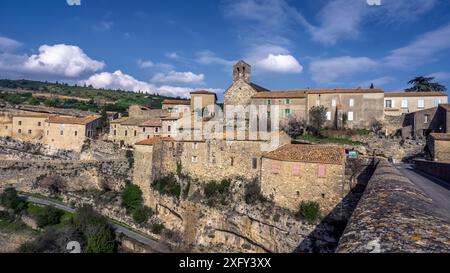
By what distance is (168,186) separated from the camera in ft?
95.7

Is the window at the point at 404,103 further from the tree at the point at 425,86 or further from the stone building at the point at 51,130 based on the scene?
the stone building at the point at 51,130

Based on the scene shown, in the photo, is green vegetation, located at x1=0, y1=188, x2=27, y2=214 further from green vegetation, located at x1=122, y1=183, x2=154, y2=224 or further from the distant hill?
the distant hill

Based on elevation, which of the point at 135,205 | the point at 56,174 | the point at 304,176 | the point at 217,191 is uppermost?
the point at 304,176

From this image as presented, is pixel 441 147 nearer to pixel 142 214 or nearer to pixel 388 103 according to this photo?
pixel 388 103

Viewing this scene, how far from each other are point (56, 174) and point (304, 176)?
102 feet

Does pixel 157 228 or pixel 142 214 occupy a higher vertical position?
pixel 142 214

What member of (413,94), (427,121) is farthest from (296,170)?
(413,94)

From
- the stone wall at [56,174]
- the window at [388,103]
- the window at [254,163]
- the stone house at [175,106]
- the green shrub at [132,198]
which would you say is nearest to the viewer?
the window at [254,163]

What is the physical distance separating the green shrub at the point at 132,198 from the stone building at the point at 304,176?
569 inches

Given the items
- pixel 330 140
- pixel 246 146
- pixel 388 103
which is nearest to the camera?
pixel 246 146

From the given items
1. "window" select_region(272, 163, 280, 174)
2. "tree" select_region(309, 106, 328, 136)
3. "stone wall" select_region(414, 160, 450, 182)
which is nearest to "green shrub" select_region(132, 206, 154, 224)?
"window" select_region(272, 163, 280, 174)

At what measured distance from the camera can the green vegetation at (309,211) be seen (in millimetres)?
19766

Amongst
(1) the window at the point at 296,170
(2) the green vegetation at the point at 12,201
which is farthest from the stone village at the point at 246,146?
(2) the green vegetation at the point at 12,201
